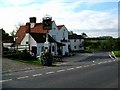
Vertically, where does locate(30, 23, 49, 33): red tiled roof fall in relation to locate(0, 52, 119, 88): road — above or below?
above

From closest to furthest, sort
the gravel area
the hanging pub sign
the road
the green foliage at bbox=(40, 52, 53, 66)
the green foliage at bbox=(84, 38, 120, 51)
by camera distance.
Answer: the road
the gravel area
the green foliage at bbox=(40, 52, 53, 66)
the hanging pub sign
the green foliage at bbox=(84, 38, 120, 51)

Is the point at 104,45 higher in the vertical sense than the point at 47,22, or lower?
lower

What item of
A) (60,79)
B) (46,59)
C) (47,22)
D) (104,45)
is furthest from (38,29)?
(60,79)

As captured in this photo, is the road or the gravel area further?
the gravel area

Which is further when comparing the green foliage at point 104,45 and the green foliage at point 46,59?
the green foliage at point 104,45

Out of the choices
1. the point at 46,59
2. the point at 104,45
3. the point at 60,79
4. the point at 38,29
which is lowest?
the point at 104,45

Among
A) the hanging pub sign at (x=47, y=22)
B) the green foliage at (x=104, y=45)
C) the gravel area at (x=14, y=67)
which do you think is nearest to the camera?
the gravel area at (x=14, y=67)

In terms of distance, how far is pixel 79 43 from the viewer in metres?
92.9

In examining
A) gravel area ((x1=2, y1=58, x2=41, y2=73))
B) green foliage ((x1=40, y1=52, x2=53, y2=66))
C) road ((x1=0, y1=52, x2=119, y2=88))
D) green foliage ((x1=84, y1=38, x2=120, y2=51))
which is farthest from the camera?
green foliage ((x1=84, y1=38, x2=120, y2=51))

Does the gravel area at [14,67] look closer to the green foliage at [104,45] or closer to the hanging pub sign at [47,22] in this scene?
the hanging pub sign at [47,22]

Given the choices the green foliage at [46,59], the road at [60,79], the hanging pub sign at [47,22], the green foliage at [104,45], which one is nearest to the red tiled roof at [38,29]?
the hanging pub sign at [47,22]

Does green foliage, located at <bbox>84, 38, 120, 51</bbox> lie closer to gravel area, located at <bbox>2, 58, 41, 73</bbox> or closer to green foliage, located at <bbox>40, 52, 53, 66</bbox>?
green foliage, located at <bbox>40, 52, 53, 66</bbox>

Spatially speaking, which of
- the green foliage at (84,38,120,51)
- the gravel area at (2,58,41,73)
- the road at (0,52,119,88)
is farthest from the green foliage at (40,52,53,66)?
the green foliage at (84,38,120,51)

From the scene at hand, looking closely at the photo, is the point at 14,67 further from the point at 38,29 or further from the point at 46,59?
the point at 38,29
